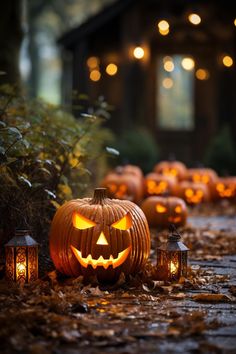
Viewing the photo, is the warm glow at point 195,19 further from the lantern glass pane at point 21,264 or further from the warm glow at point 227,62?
the lantern glass pane at point 21,264

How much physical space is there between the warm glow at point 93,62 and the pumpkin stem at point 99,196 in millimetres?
14716

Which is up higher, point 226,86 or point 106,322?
point 226,86

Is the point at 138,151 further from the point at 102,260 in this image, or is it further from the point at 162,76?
the point at 102,260

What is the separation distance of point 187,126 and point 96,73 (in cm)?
314

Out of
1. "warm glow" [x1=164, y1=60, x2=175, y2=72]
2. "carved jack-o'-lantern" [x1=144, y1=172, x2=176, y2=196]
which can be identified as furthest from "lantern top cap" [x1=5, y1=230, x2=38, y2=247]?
"warm glow" [x1=164, y1=60, x2=175, y2=72]

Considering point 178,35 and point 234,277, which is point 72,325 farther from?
point 178,35

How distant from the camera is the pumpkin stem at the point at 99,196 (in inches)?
237

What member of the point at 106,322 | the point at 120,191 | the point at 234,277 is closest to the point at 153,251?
the point at 234,277

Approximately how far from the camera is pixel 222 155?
17.5 metres

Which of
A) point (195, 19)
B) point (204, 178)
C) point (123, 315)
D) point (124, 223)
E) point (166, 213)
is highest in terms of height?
point (195, 19)

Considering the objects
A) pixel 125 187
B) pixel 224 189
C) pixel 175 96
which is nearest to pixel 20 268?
pixel 125 187

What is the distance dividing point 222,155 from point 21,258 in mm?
12494

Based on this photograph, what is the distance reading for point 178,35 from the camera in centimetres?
1992

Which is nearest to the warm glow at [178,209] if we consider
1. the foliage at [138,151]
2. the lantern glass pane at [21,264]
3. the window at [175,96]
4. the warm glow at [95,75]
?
the lantern glass pane at [21,264]
